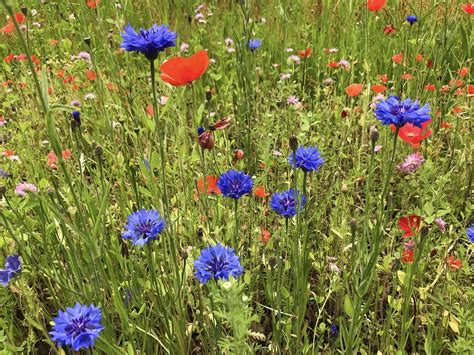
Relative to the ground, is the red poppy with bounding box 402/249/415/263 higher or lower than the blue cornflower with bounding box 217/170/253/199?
lower

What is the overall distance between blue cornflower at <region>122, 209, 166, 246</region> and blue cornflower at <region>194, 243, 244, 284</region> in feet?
0.51

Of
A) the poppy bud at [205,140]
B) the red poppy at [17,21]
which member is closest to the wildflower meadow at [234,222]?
the poppy bud at [205,140]

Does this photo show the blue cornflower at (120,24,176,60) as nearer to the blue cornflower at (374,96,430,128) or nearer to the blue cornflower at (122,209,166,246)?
the blue cornflower at (122,209,166,246)

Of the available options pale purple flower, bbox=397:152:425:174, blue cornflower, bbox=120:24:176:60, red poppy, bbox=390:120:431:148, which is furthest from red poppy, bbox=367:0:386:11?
blue cornflower, bbox=120:24:176:60

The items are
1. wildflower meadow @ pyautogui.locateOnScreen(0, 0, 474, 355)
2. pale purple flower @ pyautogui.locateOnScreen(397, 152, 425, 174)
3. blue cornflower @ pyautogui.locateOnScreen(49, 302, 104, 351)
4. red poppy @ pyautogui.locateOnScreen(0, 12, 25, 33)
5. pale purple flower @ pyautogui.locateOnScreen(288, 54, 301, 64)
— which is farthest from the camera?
pale purple flower @ pyautogui.locateOnScreen(288, 54, 301, 64)

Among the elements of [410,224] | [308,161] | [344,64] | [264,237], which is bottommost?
[264,237]

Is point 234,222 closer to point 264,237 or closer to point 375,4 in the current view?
point 264,237

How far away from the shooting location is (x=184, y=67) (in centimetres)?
119

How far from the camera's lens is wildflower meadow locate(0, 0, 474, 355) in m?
1.05

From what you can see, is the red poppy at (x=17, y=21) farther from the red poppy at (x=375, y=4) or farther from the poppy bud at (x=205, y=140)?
the red poppy at (x=375, y=4)

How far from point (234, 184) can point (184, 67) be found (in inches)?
12.8

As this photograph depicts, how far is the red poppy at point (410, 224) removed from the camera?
A: 49.9 inches

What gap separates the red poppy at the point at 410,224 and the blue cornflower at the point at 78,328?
33.1 inches

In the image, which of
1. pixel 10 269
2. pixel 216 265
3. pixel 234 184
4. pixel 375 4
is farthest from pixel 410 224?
pixel 375 4
